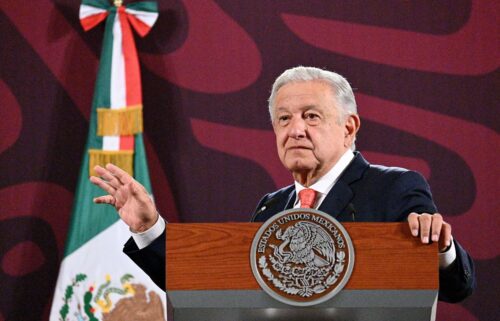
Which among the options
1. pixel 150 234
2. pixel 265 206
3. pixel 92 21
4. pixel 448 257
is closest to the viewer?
pixel 448 257

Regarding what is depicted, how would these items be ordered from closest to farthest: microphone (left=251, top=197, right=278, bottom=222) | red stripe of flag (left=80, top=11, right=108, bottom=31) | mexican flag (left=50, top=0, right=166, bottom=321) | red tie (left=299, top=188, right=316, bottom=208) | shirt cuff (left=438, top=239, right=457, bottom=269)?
1. shirt cuff (left=438, top=239, right=457, bottom=269)
2. red tie (left=299, top=188, right=316, bottom=208)
3. microphone (left=251, top=197, right=278, bottom=222)
4. mexican flag (left=50, top=0, right=166, bottom=321)
5. red stripe of flag (left=80, top=11, right=108, bottom=31)

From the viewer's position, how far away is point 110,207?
5.05 metres

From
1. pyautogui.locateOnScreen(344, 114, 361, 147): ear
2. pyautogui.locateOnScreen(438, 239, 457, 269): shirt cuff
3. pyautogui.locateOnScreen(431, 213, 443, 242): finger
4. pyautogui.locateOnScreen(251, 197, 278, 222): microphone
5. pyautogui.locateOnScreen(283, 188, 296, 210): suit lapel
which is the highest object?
pyautogui.locateOnScreen(431, 213, 443, 242): finger

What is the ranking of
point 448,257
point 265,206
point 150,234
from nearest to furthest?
point 448,257
point 150,234
point 265,206

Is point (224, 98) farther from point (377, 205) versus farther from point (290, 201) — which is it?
point (377, 205)

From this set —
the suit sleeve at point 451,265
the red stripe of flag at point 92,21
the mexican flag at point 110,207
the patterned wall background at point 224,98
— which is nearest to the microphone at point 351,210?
the suit sleeve at point 451,265

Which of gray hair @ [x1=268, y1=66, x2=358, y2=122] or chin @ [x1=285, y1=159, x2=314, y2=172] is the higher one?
gray hair @ [x1=268, y1=66, x2=358, y2=122]

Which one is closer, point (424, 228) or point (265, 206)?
point (424, 228)

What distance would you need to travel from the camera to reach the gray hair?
2.69 m

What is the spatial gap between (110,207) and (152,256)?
2.71 meters

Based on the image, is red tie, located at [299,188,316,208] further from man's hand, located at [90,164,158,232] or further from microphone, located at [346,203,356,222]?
man's hand, located at [90,164,158,232]

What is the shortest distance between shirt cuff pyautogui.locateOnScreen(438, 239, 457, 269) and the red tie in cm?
57

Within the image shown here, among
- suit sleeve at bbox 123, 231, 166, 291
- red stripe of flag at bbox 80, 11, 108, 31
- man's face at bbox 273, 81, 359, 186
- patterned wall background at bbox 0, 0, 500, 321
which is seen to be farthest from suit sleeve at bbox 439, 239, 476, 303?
red stripe of flag at bbox 80, 11, 108, 31

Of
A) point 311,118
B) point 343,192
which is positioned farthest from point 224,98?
point 343,192
